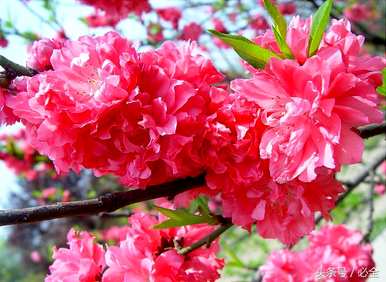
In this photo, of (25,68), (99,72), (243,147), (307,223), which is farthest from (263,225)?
(25,68)

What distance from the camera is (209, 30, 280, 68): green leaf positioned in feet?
4.02

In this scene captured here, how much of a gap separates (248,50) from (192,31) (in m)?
3.78

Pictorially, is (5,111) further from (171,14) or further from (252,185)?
(171,14)

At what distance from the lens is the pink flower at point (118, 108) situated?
3.89ft

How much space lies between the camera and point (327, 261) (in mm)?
2547

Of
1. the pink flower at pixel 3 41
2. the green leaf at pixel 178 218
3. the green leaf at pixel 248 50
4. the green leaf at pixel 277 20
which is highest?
the green leaf at pixel 277 20

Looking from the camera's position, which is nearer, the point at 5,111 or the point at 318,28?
the point at 318,28

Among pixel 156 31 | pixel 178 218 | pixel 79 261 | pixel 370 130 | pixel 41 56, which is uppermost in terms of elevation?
pixel 41 56

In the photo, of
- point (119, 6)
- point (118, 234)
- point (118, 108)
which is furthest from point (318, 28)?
point (118, 234)

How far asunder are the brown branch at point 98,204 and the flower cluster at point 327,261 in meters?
1.15

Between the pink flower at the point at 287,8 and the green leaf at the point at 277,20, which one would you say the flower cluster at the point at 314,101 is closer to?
the green leaf at the point at 277,20

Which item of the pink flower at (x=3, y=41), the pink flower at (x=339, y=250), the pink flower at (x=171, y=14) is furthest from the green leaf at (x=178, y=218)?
the pink flower at (x=171, y=14)

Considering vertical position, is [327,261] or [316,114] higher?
[316,114]

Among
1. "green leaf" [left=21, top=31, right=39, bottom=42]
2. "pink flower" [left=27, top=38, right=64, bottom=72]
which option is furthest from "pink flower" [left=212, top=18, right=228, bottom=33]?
"pink flower" [left=27, top=38, right=64, bottom=72]
